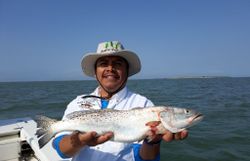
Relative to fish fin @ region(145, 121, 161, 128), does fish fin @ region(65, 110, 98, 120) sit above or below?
above

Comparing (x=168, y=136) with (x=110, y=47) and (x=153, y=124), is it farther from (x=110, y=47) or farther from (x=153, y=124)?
(x=110, y=47)

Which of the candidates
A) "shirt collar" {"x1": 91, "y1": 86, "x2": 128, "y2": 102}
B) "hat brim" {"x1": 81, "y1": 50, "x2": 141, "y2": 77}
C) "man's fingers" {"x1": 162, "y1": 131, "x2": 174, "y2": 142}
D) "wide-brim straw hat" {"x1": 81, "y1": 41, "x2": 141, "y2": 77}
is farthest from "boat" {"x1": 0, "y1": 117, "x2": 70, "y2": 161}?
"man's fingers" {"x1": 162, "y1": 131, "x2": 174, "y2": 142}

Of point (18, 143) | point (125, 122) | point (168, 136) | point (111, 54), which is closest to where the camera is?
point (168, 136)

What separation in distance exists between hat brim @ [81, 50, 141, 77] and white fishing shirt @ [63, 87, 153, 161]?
427 millimetres

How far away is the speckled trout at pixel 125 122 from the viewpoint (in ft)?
9.98

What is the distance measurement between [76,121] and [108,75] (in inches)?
26.4

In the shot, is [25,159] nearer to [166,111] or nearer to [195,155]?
[166,111]

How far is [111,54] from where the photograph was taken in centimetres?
324

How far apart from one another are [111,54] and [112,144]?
1093 mm

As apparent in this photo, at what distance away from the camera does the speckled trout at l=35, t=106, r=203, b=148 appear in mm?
3041

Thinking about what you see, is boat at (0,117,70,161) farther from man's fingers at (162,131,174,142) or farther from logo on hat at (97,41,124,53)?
man's fingers at (162,131,174,142)

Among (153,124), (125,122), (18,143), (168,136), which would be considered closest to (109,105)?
(125,122)

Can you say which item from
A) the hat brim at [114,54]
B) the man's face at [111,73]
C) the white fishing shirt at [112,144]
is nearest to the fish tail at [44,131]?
the white fishing shirt at [112,144]

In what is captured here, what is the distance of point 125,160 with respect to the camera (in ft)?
9.91
